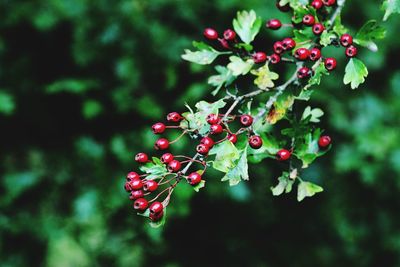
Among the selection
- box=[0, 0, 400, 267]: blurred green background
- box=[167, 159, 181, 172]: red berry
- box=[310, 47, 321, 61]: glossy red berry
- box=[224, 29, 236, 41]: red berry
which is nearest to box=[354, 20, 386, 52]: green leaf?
box=[310, 47, 321, 61]: glossy red berry

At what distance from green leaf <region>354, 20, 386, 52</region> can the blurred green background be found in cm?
151

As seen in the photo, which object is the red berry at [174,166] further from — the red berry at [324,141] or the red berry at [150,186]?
the red berry at [324,141]

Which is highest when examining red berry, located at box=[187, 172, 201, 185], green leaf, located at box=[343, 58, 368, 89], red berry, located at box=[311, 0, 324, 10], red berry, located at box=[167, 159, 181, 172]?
red berry, located at box=[311, 0, 324, 10]

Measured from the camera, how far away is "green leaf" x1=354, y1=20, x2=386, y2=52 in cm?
120

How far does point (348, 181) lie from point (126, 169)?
157cm

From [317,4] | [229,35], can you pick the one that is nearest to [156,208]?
[229,35]

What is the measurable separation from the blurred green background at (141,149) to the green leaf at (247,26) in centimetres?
132

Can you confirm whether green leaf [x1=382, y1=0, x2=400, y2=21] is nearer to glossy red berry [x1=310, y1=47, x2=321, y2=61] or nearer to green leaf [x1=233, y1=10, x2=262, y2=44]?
glossy red berry [x1=310, y1=47, x2=321, y2=61]

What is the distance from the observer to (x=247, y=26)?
1.33 m

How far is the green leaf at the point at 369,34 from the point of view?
1.20 meters

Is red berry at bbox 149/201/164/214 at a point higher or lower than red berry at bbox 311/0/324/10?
lower

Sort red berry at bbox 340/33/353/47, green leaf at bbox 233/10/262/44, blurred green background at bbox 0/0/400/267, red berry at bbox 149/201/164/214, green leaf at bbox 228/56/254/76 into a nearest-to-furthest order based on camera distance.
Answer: red berry at bbox 149/201/164/214 → red berry at bbox 340/33/353/47 → green leaf at bbox 228/56/254/76 → green leaf at bbox 233/10/262/44 → blurred green background at bbox 0/0/400/267

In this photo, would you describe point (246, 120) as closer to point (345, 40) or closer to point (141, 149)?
point (345, 40)

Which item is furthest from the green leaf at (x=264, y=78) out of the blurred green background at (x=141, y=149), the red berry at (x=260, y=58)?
the blurred green background at (x=141, y=149)
